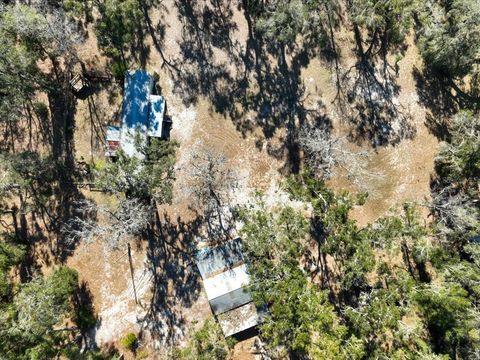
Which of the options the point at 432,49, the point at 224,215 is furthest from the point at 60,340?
the point at 432,49

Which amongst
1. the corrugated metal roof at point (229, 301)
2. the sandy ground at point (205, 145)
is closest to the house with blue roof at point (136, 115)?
the sandy ground at point (205, 145)

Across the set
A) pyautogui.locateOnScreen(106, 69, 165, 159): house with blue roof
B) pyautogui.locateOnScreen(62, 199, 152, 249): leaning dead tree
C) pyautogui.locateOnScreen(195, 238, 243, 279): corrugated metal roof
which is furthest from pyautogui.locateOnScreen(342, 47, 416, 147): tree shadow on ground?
pyautogui.locateOnScreen(62, 199, 152, 249): leaning dead tree

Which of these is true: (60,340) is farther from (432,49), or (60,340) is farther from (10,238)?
(432,49)

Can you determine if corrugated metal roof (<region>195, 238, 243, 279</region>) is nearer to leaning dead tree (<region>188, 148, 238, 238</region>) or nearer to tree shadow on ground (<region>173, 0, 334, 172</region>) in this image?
leaning dead tree (<region>188, 148, 238, 238</region>)

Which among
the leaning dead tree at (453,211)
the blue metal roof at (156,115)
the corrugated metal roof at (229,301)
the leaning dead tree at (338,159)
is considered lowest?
the corrugated metal roof at (229,301)

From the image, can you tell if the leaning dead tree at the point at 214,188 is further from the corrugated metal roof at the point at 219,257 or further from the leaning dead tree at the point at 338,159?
the leaning dead tree at the point at 338,159
